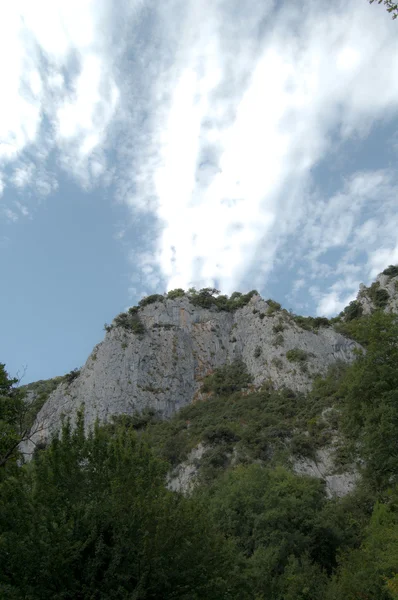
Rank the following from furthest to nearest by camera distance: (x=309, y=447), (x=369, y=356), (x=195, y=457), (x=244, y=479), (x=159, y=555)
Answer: (x=195, y=457) < (x=309, y=447) < (x=244, y=479) < (x=369, y=356) < (x=159, y=555)

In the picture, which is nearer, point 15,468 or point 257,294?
point 15,468

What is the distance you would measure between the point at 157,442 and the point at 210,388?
11826 millimetres

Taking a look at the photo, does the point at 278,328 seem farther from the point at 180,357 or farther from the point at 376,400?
the point at 376,400

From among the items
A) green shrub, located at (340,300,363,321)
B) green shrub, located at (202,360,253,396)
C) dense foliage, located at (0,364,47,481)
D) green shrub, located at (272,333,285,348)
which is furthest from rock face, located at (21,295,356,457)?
dense foliage, located at (0,364,47,481)

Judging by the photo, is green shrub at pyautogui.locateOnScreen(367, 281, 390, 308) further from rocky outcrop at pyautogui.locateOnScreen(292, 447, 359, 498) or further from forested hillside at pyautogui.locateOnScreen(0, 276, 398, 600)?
rocky outcrop at pyautogui.locateOnScreen(292, 447, 359, 498)

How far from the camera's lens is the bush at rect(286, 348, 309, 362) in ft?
150

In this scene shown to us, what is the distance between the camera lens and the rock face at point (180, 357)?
47.1 metres

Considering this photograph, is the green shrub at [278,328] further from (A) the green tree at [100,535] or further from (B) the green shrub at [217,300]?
(A) the green tree at [100,535]

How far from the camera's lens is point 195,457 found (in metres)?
36.2

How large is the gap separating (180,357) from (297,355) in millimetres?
14571

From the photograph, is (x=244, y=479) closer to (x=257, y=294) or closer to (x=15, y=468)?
(x=15, y=468)

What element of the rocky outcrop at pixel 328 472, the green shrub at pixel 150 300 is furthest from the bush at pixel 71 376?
the rocky outcrop at pixel 328 472

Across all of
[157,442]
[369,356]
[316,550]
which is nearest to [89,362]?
[157,442]

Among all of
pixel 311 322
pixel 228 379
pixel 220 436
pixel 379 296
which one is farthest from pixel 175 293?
pixel 220 436
